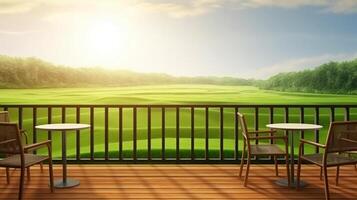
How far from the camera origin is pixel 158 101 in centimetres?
2445

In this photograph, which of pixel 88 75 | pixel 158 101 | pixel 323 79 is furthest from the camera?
pixel 158 101

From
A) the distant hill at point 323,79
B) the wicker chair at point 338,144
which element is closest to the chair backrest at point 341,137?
the wicker chair at point 338,144

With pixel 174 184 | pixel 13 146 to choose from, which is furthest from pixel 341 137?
pixel 13 146

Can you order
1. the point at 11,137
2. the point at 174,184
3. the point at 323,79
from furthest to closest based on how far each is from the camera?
1. the point at 323,79
2. the point at 174,184
3. the point at 11,137

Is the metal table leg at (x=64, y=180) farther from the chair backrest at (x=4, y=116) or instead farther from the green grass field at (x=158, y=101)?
the green grass field at (x=158, y=101)

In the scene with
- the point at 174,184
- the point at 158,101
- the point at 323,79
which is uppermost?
the point at 323,79

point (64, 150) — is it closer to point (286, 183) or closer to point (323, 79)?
point (286, 183)

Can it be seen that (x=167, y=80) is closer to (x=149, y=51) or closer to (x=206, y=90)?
(x=149, y=51)

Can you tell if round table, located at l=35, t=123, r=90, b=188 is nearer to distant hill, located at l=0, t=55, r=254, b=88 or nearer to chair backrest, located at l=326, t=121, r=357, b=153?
chair backrest, located at l=326, t=121, r=357, b=153

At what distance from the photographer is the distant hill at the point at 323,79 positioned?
22.5 metres

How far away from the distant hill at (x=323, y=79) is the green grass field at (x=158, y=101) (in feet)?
2.10

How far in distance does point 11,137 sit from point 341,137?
3158mm

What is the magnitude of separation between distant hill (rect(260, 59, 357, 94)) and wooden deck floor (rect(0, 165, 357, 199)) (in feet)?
58.7

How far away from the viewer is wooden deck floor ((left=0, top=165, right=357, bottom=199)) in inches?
161
